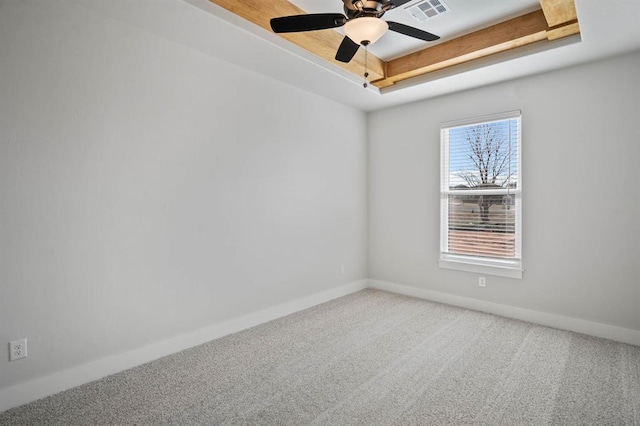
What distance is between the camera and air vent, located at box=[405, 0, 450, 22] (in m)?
2.78

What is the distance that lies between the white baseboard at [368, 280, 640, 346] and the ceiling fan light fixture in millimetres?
3231

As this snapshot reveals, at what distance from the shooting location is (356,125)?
16.0 feet

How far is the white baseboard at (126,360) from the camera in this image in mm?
2176

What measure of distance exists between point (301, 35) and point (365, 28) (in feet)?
3.59

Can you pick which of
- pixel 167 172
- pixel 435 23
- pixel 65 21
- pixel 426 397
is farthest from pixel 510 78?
pixel 65 21

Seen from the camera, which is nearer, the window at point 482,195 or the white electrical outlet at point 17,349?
the white electrical outlet at point 17,349

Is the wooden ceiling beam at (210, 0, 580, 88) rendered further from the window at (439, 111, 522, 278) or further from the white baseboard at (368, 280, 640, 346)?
the white baseboard at (368, 280, 640, 346)

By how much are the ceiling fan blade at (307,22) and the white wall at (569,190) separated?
8.51 feet

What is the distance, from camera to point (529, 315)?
3.66 metres

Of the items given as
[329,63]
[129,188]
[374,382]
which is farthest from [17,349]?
[329,63]

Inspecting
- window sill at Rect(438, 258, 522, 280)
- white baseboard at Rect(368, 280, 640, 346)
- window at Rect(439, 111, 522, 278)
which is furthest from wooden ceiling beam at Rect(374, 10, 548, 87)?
white baseboard at Rect(368, 280, 640, 346)

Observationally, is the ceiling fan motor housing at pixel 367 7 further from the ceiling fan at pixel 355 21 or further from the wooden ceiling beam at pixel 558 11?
the wooden ceiling beam at pixel 558 11

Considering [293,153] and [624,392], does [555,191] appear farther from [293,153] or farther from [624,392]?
[293,153]

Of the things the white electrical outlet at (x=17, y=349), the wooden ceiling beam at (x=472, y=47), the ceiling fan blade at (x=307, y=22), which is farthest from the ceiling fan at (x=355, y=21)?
the white electrical outlet at (x=17, y=349)
